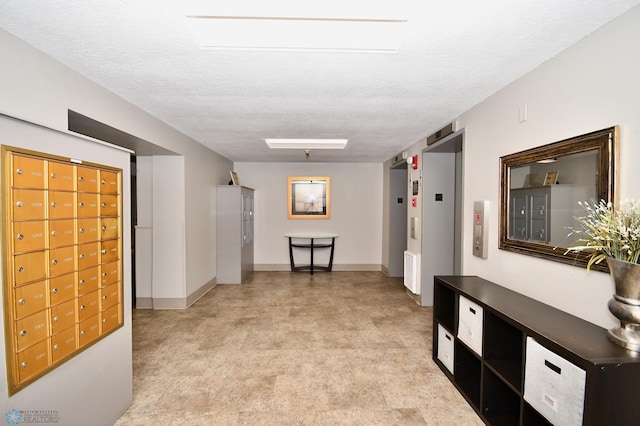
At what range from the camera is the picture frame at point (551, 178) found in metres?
2.04

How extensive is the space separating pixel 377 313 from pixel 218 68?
3.65m

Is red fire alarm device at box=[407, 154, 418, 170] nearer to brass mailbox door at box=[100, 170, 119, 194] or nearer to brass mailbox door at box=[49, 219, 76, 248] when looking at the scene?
brass mailbox door at box=[100, 170, 119, 194]

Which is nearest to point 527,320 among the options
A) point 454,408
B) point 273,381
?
point 454,408

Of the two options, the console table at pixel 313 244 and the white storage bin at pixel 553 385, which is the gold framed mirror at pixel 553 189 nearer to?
the white storage bin at pixel 553 385

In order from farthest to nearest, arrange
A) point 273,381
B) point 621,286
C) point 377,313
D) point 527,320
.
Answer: point 377,313
point 273,381
point 527,320
point 621,286

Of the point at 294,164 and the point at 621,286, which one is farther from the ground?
the point at 294,164

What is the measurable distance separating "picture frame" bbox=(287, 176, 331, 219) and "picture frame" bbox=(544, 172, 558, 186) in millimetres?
5129

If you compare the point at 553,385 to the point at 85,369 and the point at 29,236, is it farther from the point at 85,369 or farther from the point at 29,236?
the point at 29,236

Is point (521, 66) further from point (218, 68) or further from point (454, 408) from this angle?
point (454, 408)

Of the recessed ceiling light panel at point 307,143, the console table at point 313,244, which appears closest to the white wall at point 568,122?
the recessed ceiling light panel at point 307,143

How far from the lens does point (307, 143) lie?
16.2 ft

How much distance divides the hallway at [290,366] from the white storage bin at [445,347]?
126 millimetres

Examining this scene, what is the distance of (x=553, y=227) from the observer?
2035mm

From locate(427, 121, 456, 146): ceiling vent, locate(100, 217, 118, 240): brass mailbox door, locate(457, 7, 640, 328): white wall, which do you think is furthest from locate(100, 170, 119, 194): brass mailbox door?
locate(427, 121, 456, 146): ceiling vent
